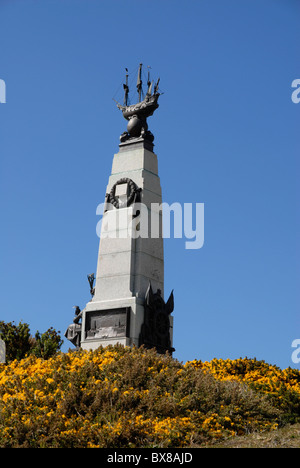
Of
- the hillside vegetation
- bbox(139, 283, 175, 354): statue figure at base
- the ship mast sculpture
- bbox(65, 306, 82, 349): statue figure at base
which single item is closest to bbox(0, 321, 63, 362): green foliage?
bbox(65, 306, 82, 349): statue figure at base

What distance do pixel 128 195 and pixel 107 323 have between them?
4596 mm

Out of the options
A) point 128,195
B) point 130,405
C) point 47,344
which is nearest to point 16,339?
point 47,344

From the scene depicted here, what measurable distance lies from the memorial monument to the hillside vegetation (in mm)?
5797

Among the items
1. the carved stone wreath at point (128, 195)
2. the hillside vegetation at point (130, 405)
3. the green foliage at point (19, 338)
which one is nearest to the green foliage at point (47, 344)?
the green foliage at point (19, 338)

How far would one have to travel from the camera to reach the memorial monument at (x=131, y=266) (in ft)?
72.8

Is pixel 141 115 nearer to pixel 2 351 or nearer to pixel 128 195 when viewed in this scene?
pixel 128 195

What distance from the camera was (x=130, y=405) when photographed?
43.6 ft

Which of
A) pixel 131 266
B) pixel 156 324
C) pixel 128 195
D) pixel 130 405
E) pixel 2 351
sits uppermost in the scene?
pixel 128 195

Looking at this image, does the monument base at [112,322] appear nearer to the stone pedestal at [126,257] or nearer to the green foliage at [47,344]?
the stone pedestal at [126,257]

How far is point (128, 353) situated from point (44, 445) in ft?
14.9

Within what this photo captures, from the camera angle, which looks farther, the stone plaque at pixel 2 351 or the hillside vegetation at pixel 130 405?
the stone plaque at pixel 2 351

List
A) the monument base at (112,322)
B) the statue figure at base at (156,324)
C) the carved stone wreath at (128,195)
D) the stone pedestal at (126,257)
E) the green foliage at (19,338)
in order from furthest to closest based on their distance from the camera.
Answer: the green foliage at (19,338) < the carved stone wreath at (128,195) < the stone pedestal at (126,257) < the statue figure at base at (156,324) < the monument base at (112,322)
